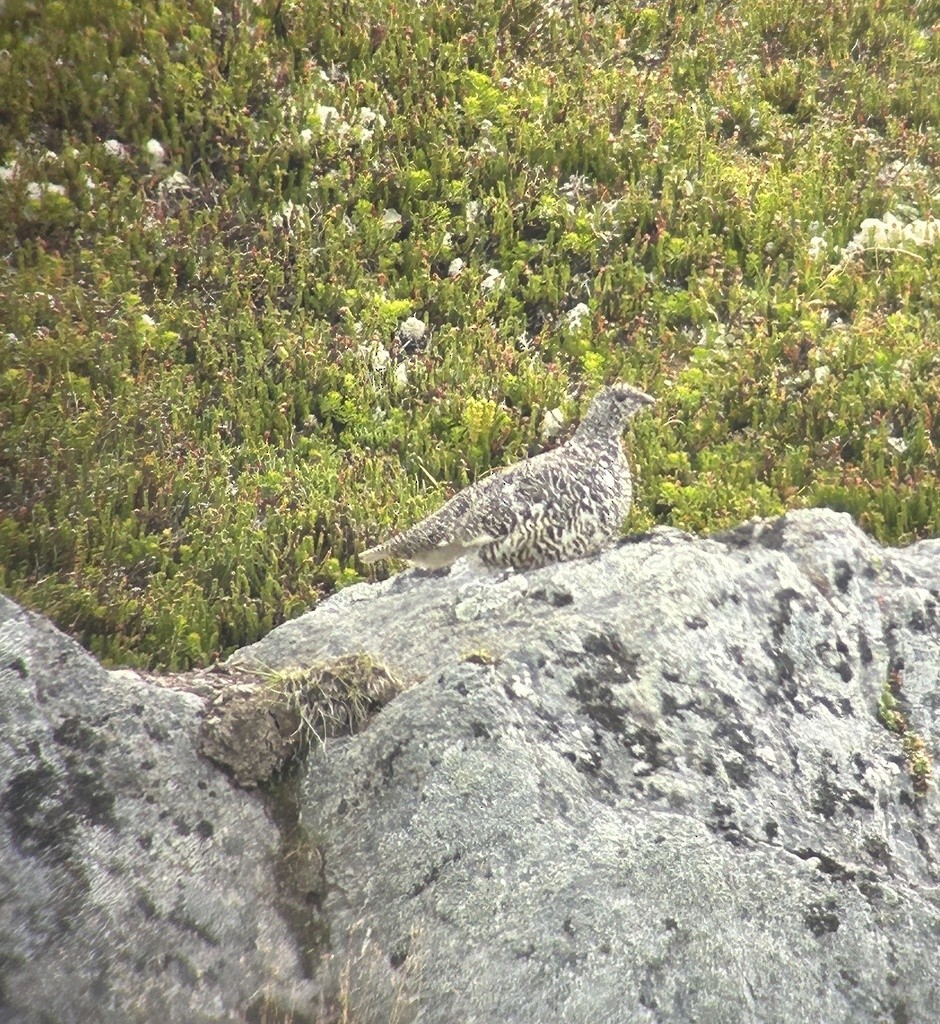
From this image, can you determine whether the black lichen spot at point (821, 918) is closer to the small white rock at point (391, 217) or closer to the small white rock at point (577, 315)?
the small white rock at point (577, 315)

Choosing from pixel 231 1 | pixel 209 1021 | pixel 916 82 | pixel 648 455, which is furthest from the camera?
pixel 916 82

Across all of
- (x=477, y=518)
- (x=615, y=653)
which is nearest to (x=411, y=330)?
(x=477, y=518)

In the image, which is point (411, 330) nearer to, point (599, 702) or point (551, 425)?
point (551, 425)

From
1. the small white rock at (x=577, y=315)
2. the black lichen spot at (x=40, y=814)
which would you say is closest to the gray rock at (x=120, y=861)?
the black lichen spot at (x=40, y=814)

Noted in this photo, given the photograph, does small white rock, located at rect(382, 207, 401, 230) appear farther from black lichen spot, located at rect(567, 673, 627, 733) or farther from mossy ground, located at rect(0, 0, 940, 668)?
black lichen spot, located at rect(567, 673, 627, 733)

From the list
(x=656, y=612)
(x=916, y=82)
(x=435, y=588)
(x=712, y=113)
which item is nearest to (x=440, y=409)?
(x=435, y=588)

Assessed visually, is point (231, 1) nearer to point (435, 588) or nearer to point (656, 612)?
point (435, 588)

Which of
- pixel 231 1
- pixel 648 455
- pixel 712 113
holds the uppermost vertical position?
pixel 231 1
